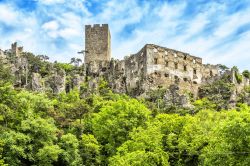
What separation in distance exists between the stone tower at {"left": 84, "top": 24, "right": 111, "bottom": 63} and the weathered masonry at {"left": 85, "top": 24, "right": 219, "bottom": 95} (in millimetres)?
6479

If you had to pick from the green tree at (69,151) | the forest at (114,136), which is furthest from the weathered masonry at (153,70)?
the green tree at (69,151)

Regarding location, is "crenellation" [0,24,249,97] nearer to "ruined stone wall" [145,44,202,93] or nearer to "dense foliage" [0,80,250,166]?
"ruined stone wall" [145,44,202,93]

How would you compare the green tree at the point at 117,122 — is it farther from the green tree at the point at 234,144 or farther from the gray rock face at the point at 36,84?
the gray rock face at the point at 36,84

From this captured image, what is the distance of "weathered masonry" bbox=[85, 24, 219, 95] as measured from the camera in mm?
71625

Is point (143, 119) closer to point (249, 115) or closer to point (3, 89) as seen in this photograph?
point (3, 89)

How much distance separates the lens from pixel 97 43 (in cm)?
9212

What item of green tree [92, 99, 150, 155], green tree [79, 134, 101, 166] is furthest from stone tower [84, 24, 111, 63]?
green tree [79, 134, 101, 166]

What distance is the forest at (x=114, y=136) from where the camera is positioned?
2866cm

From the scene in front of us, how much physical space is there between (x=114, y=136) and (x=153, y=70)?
29.4 metres

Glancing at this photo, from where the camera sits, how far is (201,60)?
80875 millimetres

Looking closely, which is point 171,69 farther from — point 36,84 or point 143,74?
point 36,84

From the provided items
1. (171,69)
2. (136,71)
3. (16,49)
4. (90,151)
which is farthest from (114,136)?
(16,49)

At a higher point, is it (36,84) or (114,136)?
(36,84)

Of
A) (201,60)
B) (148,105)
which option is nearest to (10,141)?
(148,105)
